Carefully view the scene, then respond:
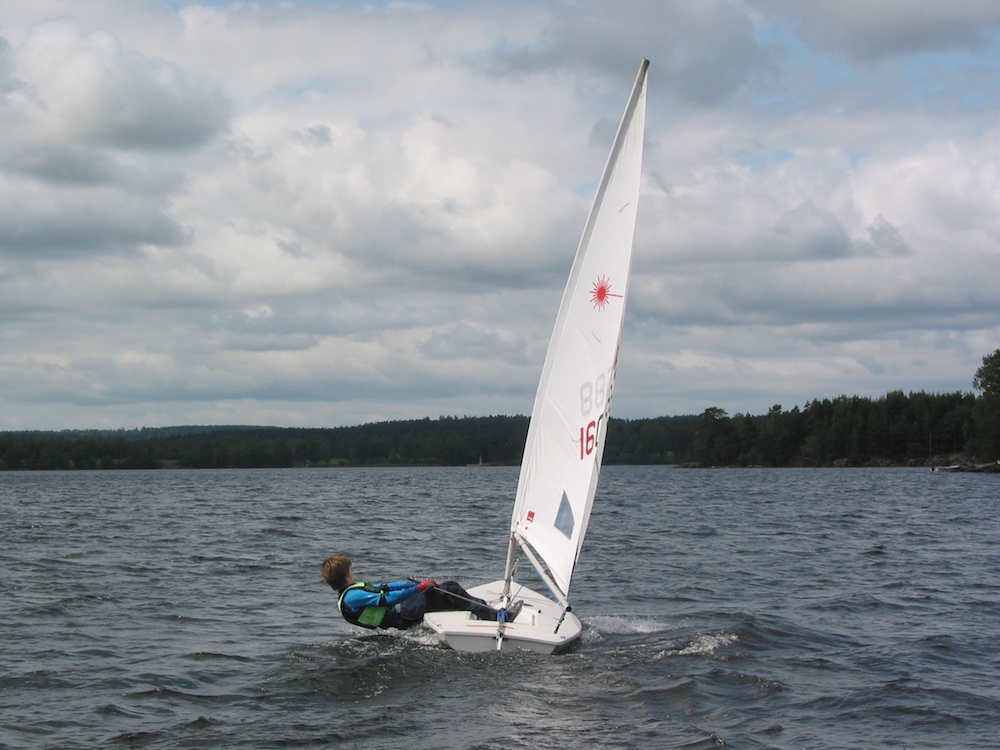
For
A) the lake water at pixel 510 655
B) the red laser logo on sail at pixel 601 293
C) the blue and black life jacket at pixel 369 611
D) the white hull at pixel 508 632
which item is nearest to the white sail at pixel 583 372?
the red laser logo on sail at pixel 601 293

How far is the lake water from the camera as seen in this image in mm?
8312

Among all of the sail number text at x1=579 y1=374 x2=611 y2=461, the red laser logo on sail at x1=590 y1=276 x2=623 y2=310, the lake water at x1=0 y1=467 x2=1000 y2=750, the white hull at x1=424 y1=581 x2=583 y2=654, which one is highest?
the red laser logo on sail at x1=590 y1=276 x2=623 y2=310

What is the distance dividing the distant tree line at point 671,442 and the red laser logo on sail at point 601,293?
81.0 m

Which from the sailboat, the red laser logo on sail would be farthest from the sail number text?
the red laser logo on sail

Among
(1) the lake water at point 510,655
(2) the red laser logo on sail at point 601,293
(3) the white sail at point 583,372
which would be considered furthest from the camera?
(2) the red laser logo on sail at point 601,293

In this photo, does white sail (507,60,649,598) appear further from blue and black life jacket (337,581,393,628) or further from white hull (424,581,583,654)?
blue and black life jacket (337,581,393,628)

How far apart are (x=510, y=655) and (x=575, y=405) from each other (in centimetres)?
282

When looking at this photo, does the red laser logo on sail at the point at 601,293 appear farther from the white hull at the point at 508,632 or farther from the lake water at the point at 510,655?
the lake water at the point at 510,655

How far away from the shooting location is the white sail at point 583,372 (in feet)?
32.8

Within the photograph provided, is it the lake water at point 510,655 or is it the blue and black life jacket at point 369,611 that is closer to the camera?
the lake water at point 510,655

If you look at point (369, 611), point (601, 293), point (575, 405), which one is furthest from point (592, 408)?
point (369, 611)

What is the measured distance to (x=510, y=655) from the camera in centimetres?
1037

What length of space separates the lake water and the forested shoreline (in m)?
74.4

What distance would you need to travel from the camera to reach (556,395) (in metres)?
10.6
